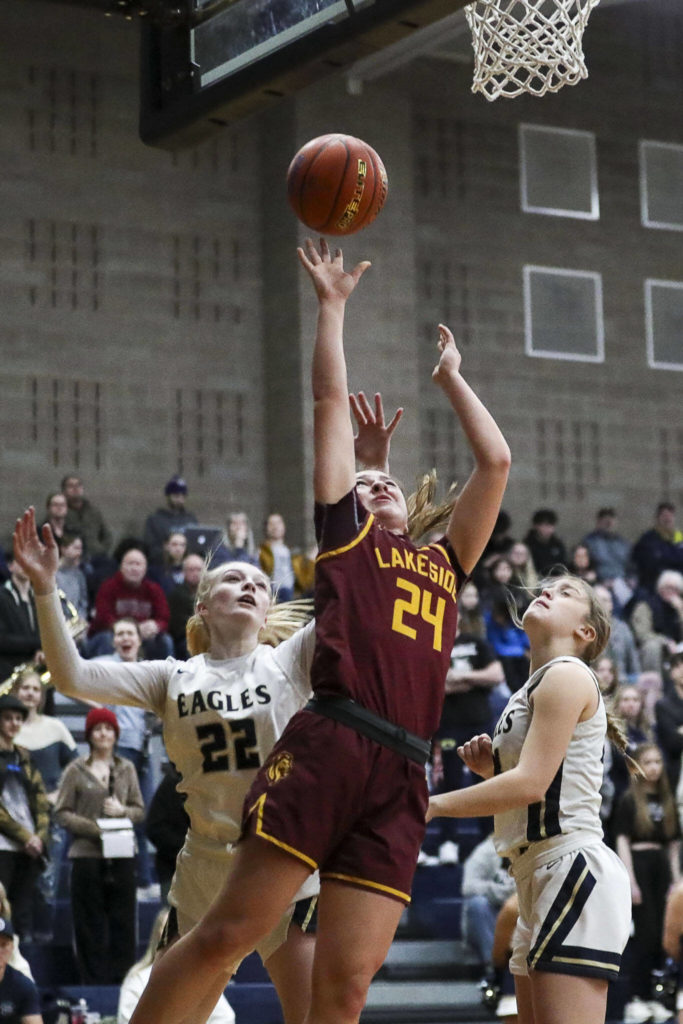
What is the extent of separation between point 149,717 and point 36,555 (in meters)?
6.22

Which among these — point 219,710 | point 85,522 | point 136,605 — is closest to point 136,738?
point 136,605

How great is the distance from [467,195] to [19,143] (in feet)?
17.7

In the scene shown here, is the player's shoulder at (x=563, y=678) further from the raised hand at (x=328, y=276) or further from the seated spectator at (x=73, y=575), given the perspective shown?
the seated spectator at (x=73, y=575)

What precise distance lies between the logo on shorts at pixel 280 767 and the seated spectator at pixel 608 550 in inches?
489

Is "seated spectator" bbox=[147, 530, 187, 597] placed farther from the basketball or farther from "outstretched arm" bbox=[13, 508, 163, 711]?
the basketball

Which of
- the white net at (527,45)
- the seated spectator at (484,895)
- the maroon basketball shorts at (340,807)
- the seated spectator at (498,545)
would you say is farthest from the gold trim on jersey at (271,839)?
the seated spectator at (498,545)

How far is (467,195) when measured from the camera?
61.3ft

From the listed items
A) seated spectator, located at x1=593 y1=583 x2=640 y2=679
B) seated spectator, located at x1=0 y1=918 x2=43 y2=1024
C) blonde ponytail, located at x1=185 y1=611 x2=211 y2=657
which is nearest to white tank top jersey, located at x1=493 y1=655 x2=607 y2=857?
blonde ponytail, located at x1=185 y1=611 x2=211 y2=657

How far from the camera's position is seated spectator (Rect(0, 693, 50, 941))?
8727 millimetres

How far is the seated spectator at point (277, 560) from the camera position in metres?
13.4

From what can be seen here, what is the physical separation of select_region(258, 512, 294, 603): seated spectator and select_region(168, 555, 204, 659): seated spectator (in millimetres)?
943

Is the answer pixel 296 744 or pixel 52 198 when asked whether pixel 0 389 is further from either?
pixel 296 744

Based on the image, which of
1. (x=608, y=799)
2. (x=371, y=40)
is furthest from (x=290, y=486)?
(x=371, y=40)

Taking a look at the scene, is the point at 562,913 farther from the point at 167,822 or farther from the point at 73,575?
the point at 73,575
